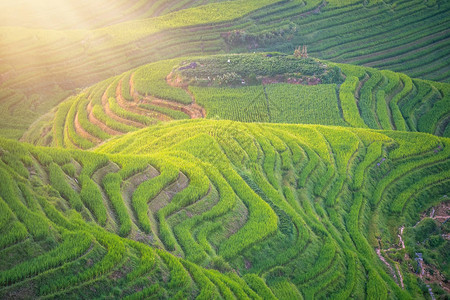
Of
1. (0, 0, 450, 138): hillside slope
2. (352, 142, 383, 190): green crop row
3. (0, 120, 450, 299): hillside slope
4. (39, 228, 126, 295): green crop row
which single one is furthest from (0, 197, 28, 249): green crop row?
(0, 0, 450, 138): hillside slope

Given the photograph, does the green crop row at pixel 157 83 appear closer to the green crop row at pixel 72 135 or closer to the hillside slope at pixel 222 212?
the green crop row at pixel 72 135

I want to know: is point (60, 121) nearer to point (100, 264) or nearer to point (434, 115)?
point (100, 264)

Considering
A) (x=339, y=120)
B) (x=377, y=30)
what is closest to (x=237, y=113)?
(x=339, y=120)

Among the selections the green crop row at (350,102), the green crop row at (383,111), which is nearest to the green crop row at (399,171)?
the green crop row at (350,102)

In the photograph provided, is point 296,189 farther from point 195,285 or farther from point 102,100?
point 102,100

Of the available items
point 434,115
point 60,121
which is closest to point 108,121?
point 60,121

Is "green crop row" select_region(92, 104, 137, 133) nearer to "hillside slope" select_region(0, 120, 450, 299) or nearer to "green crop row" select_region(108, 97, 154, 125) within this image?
"green crop row" select_region(108, 97, 154, 125)
